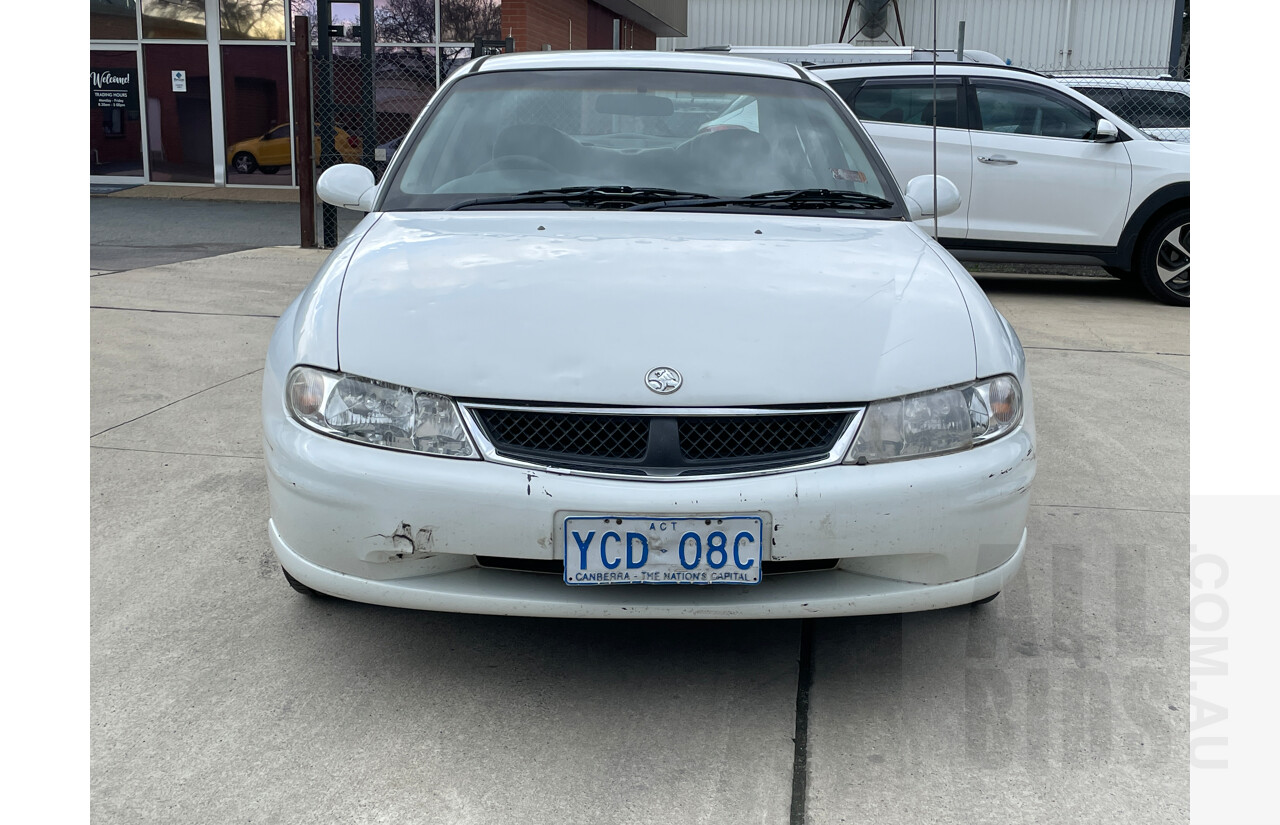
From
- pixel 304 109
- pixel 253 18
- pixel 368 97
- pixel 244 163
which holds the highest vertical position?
pixel 253 18

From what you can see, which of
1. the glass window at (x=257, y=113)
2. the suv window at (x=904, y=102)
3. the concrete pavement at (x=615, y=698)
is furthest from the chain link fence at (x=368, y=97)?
the concrete pavement at (x=615, y=698)

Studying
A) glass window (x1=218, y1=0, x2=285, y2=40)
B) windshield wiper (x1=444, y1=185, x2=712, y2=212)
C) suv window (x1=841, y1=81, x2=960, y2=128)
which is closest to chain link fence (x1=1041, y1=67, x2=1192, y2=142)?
suv window (x1=841, y1=81, x2=960, y2=128)

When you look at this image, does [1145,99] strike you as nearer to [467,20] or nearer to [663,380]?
[663,380]

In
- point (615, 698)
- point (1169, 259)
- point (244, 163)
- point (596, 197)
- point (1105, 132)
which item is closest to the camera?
point (615, 698)

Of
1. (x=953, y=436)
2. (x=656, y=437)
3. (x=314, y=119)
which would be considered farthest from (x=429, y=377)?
(x=314, y=119)

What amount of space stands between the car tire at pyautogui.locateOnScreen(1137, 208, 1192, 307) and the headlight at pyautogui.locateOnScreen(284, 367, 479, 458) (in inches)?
313

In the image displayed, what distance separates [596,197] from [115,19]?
1745cm

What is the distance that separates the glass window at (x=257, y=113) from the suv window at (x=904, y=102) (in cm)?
1068

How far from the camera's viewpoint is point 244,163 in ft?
57.8

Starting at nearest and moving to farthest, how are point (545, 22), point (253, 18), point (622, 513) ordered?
point (622, 513), point (545, 22), point (253, 18)

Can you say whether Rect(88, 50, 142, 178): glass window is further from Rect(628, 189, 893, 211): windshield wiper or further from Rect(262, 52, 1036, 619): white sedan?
Rect(262, 52, 1036, 619): white sedan

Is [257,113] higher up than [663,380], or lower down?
higher up

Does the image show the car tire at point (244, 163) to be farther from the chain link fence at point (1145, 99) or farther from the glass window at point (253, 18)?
the chain link fence at point (1145, 99)

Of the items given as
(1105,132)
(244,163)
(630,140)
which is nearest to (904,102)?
(1105,132)
